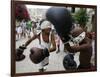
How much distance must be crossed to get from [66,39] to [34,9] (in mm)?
418

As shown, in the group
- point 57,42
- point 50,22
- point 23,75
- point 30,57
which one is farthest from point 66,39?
point 23,75

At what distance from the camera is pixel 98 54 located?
206 centimetres

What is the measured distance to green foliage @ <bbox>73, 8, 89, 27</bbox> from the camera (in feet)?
6.42

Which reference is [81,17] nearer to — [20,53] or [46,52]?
[46,52]

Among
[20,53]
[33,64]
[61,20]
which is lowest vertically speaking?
[33,64]

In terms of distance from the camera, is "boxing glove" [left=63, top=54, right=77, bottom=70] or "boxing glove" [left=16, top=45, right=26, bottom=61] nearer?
"boxing glove" [left=16, top=45, right=26, bottom=61]

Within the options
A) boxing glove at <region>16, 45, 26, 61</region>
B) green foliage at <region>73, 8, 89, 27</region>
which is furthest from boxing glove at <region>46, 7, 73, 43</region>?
boxing glove at <region>16, 45, 26, 61</region>

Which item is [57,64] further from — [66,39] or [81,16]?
[81,16]

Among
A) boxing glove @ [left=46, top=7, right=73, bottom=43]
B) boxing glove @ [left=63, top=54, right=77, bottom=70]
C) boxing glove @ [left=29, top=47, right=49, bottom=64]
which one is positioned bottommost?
boxing glove @ [left=63, top=54, right=77, bottom=70]

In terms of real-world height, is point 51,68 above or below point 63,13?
below

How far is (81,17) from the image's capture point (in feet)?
6.47

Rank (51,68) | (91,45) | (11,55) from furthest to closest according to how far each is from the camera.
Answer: (91,45) < (51,68) < (11,55)

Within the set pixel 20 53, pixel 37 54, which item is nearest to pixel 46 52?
pixel 37 54

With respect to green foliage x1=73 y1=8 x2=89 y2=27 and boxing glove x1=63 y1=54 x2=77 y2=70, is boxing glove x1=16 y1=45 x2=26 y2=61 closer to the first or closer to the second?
boxing glove x1=63 y1=54 x2=77 y2=70
